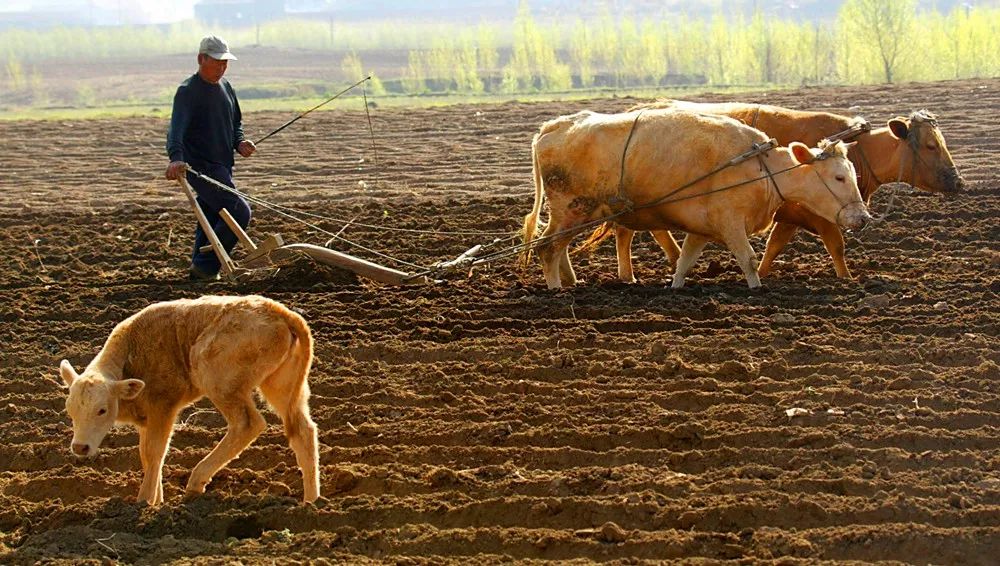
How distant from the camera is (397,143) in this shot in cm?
2327

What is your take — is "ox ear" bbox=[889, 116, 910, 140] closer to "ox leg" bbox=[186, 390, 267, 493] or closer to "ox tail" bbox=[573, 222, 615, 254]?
"ox tail" bbox=[573, 222, 615, 254]

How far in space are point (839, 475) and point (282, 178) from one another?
1399 cm

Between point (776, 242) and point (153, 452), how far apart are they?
676 centimetres

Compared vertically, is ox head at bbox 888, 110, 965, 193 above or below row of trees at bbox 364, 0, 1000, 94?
below

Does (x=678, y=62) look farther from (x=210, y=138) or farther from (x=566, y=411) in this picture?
(x=566, y=411)

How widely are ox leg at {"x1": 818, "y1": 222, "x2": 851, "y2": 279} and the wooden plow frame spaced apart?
3598 millimetres

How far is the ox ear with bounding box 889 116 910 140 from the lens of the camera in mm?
12633

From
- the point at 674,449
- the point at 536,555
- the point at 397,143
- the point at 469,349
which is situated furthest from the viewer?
the point at 397,143

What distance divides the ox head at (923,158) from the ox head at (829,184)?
1756 millimetres

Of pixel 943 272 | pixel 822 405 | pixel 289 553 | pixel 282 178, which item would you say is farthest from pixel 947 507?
pixel 282 178

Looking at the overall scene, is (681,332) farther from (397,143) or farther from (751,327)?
(397,143)

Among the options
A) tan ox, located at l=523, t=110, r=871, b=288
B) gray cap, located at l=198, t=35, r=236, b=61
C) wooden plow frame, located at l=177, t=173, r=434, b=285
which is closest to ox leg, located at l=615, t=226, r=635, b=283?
tan ox, located at l=523, t=110, r=871, b=288

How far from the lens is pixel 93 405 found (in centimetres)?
714

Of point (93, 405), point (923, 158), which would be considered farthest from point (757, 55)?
point (93, 405)
